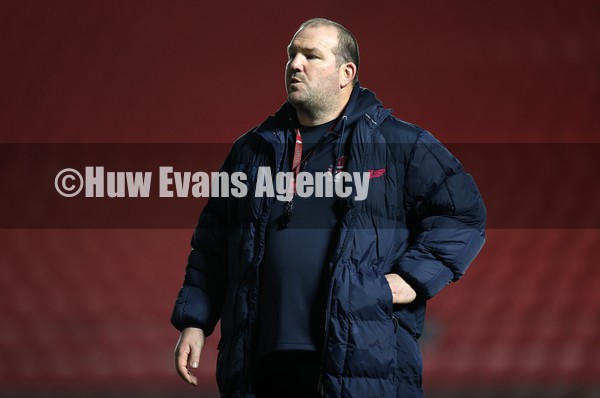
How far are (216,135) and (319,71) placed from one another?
1.83m

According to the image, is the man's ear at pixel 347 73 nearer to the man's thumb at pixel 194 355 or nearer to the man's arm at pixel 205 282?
the man's arm at pixel 205 282

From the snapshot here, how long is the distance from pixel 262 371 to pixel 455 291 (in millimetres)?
2079

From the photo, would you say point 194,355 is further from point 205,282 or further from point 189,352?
point 205,282

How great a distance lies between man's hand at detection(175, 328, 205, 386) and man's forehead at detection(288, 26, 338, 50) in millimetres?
670

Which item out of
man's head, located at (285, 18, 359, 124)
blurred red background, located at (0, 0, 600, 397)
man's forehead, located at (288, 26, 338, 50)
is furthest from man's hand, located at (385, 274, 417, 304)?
blurred red background, located at (0, 0, 600, 397)

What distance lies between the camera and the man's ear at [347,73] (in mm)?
2035

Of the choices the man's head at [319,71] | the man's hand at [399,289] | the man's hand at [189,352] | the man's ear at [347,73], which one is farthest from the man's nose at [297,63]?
the man's hand at [189,352]

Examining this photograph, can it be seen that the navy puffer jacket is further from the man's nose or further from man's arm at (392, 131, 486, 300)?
the man's nose

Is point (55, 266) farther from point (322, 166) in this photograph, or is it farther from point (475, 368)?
point (322, 166)

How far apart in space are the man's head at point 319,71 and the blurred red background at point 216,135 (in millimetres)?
1703

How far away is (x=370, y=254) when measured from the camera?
1.87 metres

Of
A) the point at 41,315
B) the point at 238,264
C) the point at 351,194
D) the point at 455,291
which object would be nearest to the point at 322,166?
the point at 351,194

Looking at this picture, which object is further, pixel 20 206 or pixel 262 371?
pixel 20 206

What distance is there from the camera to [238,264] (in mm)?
1949
